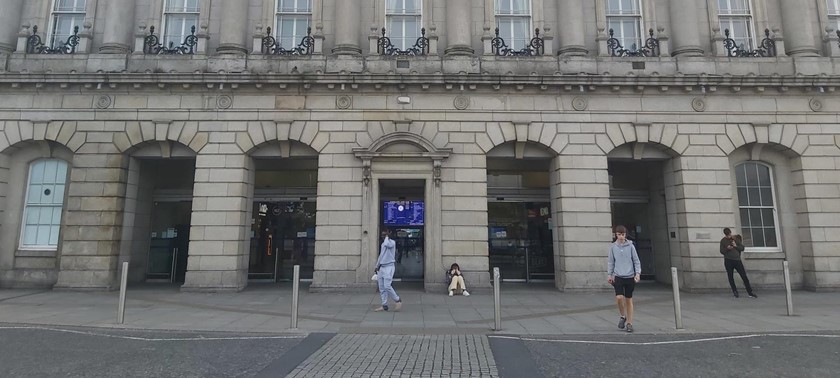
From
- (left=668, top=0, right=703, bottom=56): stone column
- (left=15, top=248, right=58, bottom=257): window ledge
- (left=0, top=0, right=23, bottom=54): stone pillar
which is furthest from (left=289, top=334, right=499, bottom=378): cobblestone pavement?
(left=0, top=0, right=23, bottom=54): stone pillar

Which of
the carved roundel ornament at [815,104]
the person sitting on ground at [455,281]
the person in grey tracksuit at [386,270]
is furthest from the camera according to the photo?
the carved roundel ornament at [815,104]

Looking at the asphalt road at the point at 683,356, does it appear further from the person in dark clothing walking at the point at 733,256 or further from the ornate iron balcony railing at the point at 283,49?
the ornate iron balcony railing at the point at 283,49

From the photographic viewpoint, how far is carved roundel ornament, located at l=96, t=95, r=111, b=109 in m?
14.7

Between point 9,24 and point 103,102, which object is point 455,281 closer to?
point 103,102

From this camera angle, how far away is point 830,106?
14930 millimetres

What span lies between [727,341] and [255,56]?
597 inches

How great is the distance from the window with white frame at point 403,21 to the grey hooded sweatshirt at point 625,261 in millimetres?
10447

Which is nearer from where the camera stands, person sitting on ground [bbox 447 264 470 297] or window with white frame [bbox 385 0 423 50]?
person sitting on ground [bbox 447 264 470 297]

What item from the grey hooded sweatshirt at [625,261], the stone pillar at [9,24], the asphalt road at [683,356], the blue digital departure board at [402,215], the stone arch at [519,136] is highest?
the stone pillar at [9,24]

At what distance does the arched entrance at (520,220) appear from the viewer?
16578mm

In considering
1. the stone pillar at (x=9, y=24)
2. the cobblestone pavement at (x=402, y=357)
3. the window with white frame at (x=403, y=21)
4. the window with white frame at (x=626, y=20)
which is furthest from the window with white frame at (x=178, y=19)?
the window with white frame at (x=626, y=20)

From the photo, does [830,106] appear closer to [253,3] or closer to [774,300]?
[774,300]

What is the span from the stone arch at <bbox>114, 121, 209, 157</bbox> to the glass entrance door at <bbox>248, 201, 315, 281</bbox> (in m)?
3.41

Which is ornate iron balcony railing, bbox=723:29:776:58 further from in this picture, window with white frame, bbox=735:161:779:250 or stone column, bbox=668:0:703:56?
window with white frame, bbox=735:161:779:250
